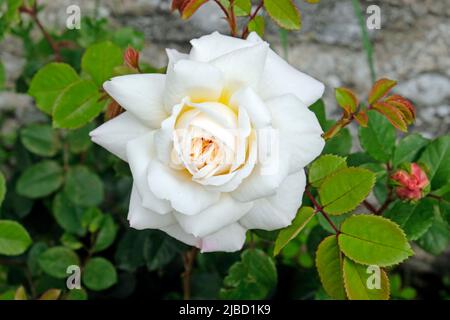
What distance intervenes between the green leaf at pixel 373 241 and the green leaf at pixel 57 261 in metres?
0.53

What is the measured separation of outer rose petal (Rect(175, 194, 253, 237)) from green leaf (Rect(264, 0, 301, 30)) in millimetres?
233

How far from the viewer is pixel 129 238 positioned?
112cm

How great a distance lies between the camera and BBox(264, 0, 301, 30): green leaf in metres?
0.73

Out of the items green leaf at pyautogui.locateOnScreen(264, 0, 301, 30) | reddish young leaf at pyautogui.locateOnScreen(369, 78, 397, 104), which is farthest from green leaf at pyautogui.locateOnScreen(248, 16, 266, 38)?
reddish young leaf at pyautogui.locateOnScreen(369, 78, 397, 104)

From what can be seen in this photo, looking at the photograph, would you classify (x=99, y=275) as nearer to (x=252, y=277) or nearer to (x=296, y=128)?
(x=252, y=277)

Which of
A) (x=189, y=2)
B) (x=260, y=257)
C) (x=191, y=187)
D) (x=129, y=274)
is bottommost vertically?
(x=129, y=274)

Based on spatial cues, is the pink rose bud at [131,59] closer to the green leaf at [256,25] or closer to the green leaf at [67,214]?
the green leaf at [256,25]

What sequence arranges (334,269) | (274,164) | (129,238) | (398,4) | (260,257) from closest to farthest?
(274,164)
(334,269)
(260,257)
(129,238)
(398,4)

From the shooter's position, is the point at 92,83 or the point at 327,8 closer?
the point at 92,83

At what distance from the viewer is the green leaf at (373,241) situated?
2.25ft

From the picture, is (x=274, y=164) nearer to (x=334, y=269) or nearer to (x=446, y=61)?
(x=334, y=269)

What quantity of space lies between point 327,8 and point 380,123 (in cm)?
50
